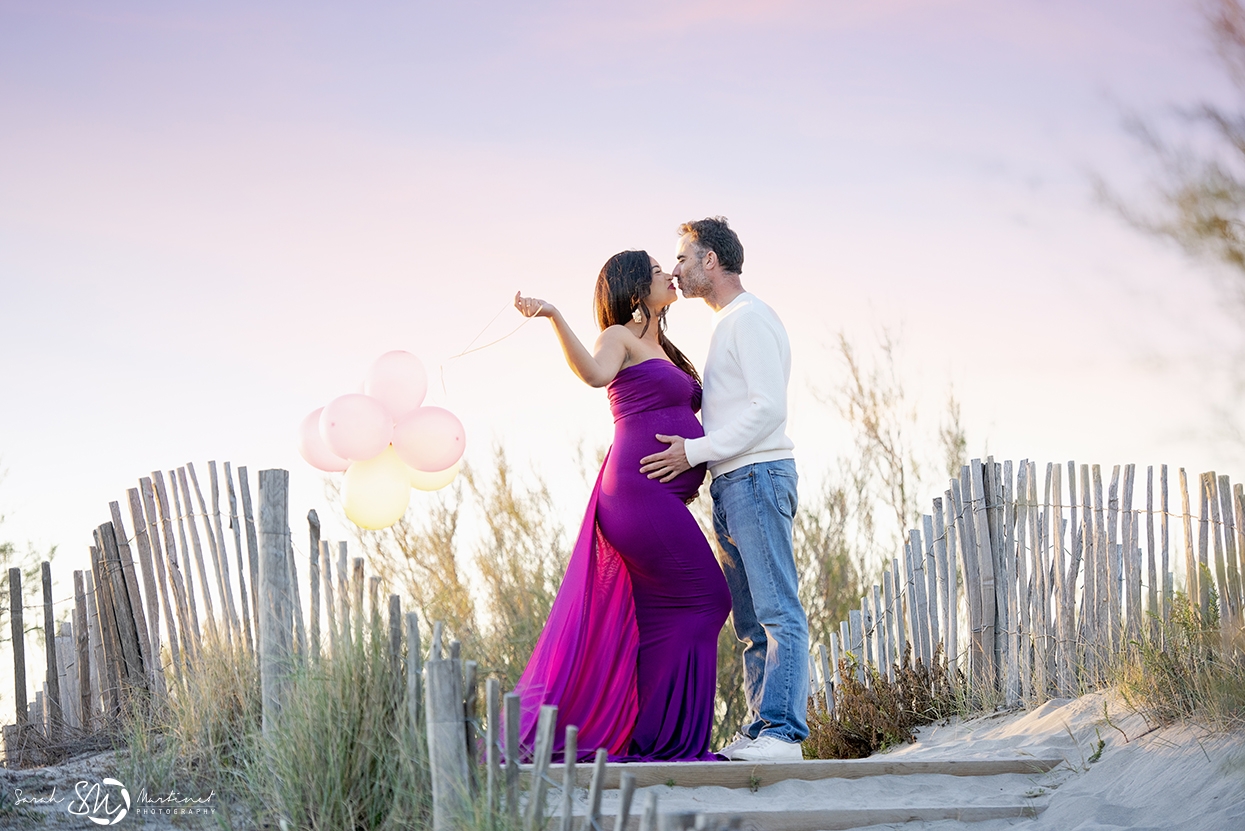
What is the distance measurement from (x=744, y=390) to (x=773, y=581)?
74 centimetres

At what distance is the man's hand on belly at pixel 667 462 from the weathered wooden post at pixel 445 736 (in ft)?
4.83

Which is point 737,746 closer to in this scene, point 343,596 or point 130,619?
point 343,596

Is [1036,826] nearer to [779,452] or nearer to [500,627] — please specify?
[779,452]

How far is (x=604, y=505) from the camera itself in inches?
172

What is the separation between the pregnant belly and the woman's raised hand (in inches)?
22.4

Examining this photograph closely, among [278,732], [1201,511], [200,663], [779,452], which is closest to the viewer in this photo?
[278,732]

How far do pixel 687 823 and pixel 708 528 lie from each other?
347 inches

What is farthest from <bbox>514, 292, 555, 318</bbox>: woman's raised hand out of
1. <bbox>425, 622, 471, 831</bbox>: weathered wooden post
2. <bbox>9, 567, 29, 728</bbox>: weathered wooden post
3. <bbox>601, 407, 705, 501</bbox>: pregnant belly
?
<bbox>9, 567, 29, 728</bbox>: weathered wooden post

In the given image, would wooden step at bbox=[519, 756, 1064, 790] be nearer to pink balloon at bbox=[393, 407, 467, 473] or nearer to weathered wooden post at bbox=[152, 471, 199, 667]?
pink balloon at bbox=[393, 407, 467, 473]

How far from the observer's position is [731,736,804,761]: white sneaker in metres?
3.89

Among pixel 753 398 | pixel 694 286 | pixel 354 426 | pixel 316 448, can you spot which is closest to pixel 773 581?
pixel 753 398

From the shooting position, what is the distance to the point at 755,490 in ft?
13.5

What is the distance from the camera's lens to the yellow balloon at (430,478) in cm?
612

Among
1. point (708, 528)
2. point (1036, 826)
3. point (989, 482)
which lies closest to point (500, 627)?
point (708, 528)
